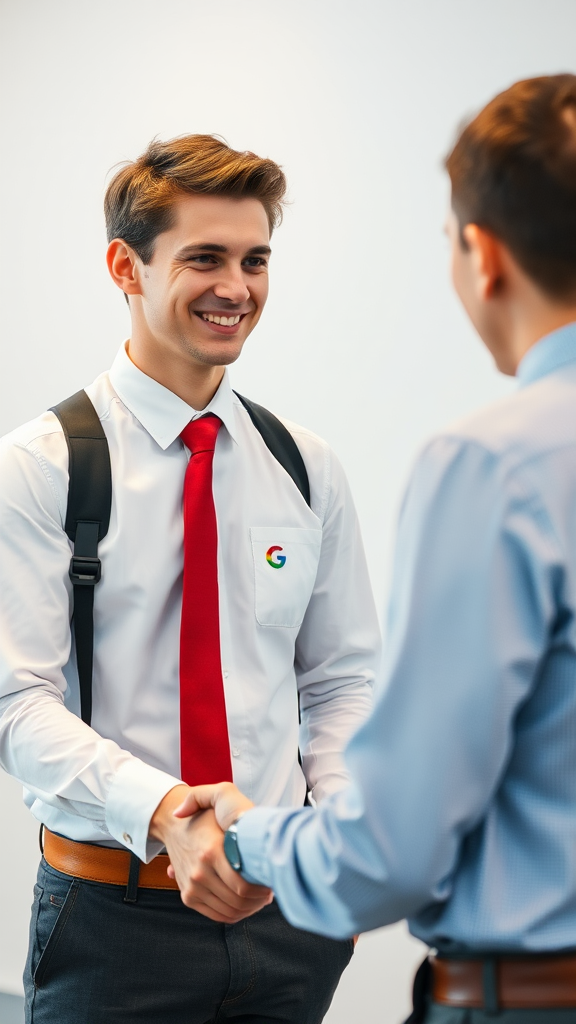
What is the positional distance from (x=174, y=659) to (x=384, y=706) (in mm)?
818

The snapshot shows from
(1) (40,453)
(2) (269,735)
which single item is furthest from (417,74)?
(2) (269,735)

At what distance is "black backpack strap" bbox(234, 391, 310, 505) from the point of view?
5.95 feet

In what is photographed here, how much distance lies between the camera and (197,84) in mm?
3027

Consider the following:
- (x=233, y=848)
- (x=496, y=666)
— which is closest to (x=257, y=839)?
(x=233, y=848)

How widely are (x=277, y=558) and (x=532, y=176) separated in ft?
3.27

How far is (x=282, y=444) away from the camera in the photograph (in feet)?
6.05

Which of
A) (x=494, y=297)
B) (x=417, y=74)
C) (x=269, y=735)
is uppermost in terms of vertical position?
(x=417, y=74)

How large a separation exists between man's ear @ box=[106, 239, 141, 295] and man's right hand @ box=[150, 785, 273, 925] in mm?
891

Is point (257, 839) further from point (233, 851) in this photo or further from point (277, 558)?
point (277, 558)

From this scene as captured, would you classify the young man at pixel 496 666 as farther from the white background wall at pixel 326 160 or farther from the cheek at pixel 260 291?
the white background wall at pixel 326 160

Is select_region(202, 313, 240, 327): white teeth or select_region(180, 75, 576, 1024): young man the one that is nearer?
select_region(180, 75, 576, 1024): young man

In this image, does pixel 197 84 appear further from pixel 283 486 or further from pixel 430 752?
pixel 430 752

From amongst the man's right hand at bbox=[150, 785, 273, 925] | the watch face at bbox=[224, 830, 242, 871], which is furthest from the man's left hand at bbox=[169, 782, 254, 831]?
the watch face at bbox=[224, 830, 242, 871]

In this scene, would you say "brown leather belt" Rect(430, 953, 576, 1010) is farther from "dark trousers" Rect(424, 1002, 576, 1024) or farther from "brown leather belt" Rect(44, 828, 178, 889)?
"brown leather belt" Rect(44, 828, 178, 889)
